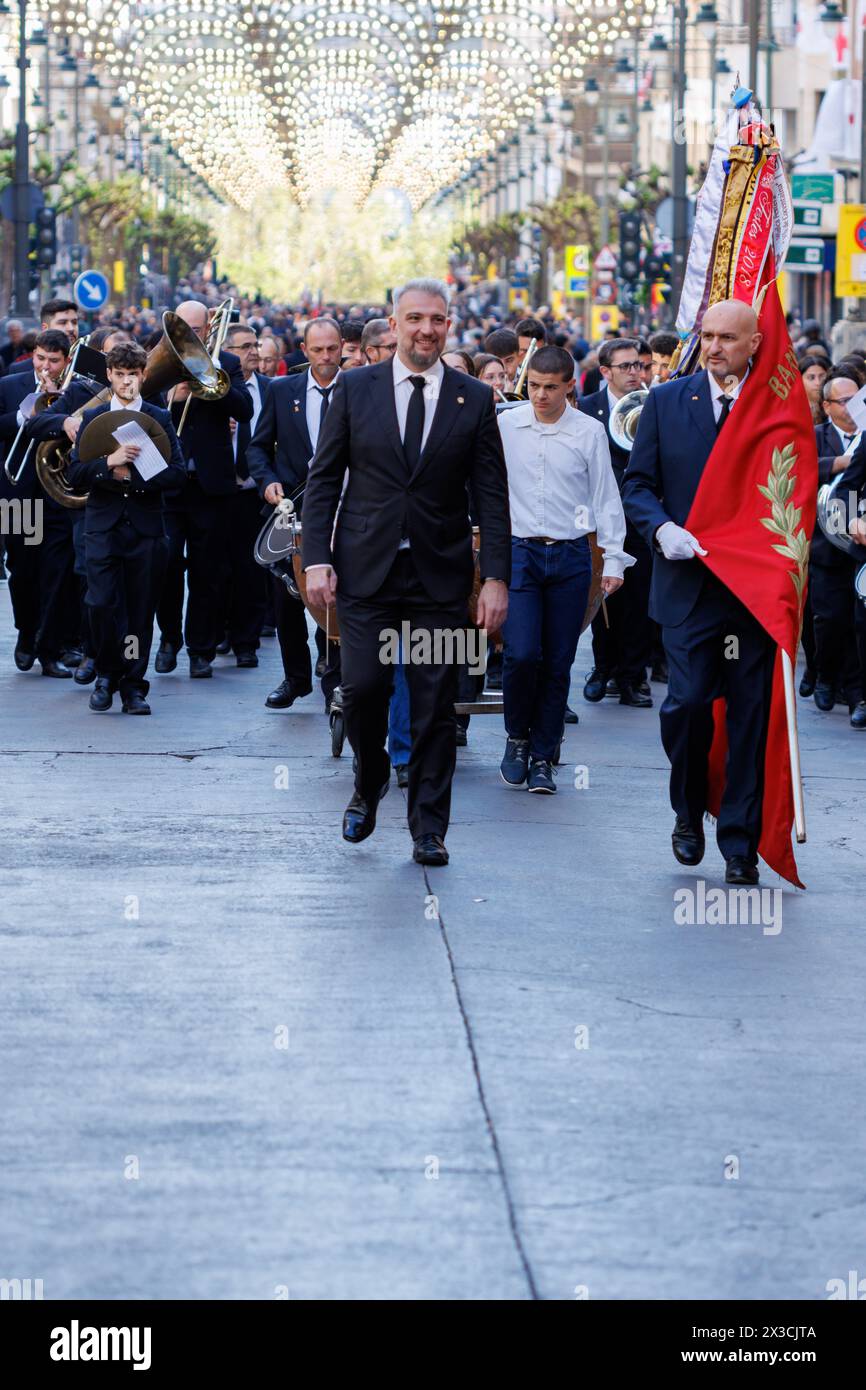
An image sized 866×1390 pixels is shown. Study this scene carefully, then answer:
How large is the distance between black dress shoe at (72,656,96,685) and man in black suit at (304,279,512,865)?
540 centimetres

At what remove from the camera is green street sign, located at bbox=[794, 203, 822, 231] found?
34031 mm

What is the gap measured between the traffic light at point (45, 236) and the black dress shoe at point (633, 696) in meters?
26.5

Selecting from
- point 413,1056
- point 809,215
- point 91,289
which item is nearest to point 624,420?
point 413,1056

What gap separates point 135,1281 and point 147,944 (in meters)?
2.89

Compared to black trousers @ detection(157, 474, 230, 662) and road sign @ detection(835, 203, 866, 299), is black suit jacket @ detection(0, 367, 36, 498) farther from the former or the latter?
road sign @ detection(835, 203, 866, 299)

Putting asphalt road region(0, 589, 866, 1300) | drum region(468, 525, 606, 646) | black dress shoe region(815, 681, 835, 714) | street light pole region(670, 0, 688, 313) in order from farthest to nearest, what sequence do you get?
street light pole region(670, 0, 688, 313) → black dress shoe region(815, 681, 835, 714) → drum region(468, 525, 606, 646) → asphalt road region(0, 589, 866, 1300)

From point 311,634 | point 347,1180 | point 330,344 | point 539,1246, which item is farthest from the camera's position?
point 311,634

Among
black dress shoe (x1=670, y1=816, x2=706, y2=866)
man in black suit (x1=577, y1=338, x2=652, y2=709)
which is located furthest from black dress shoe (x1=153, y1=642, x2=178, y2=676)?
black dress shoe (x1=670, y1=816, x2=706, y2=866)

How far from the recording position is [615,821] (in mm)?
10102

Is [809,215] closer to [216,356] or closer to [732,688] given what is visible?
[216,356]

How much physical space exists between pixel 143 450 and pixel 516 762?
3.10m

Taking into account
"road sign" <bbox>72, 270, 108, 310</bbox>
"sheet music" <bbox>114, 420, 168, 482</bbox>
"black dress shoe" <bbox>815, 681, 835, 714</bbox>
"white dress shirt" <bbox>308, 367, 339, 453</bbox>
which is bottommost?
"black dress shoe" <bbox>815, 681, 835, 714</bbox>
